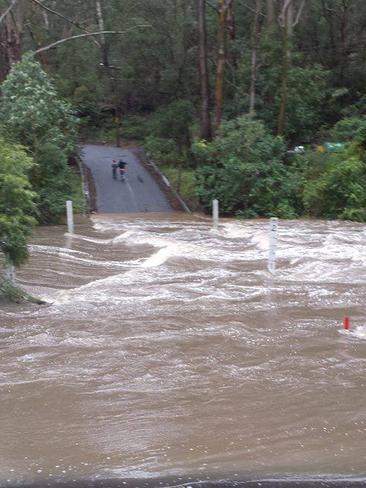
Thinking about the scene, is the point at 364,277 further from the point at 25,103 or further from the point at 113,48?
the point at 113,48

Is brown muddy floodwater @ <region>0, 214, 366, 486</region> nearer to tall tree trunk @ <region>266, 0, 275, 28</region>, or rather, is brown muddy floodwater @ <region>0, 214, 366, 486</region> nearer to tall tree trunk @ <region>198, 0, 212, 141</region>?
tall tree trunk @ <region>198, 0, 212, 141</region>

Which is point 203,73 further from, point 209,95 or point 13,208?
point 13,208

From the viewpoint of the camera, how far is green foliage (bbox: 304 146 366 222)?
82.8 ft

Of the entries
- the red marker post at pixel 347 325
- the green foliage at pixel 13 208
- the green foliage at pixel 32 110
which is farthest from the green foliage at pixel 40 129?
the red marker post at pixel 347 325

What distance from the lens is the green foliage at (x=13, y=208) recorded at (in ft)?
37.4

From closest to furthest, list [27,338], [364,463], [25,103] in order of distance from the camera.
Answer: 1. [364,463]
2. [27,338]
3. [25,103]

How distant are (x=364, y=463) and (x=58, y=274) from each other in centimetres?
958

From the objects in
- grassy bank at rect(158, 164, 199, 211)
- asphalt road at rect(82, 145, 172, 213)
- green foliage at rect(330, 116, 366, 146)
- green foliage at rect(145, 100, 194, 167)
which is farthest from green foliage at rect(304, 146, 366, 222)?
green foliage at rect(145, 100, 194, 167)

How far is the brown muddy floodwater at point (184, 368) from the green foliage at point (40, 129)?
7646 millimetres

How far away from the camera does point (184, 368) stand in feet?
28.8

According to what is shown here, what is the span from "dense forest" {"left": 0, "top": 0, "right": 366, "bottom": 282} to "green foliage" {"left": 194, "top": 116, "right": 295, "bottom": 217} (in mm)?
55

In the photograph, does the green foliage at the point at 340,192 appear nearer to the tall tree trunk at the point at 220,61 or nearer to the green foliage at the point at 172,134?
the tall tree trunk at the point at 220,61

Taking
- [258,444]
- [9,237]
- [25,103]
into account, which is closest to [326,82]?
[25,103]

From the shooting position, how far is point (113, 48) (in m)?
42.6
